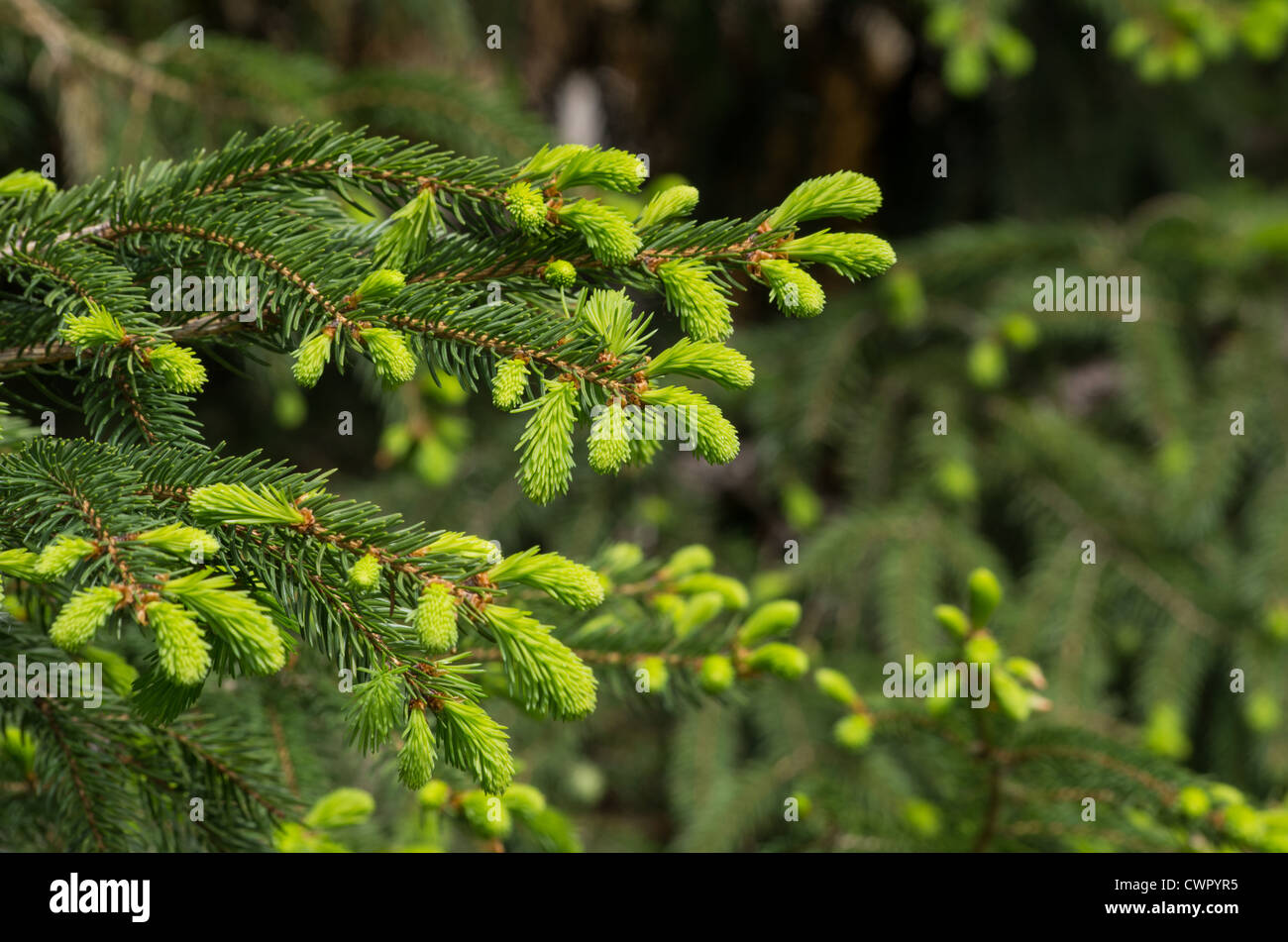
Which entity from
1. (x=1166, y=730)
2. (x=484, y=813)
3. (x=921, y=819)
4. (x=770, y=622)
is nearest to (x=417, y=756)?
(x=484, y=813)

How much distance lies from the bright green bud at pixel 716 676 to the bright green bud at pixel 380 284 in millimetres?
503

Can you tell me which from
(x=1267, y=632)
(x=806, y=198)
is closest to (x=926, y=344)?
(x=1267, y=632)

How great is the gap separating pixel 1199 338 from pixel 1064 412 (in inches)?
15.2

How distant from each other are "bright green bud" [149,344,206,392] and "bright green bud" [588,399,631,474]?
0.27 m

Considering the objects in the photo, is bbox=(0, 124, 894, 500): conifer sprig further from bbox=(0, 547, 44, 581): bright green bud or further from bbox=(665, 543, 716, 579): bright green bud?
bbox=(665, 543, 716, 579): bright green bud

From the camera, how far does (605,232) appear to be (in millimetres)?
679

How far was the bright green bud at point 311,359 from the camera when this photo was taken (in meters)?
0.63

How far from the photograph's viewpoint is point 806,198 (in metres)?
0.72

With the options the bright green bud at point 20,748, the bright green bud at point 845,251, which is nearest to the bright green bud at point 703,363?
the bright green bud at point 845,251

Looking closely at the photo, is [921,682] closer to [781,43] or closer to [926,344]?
[926,344]

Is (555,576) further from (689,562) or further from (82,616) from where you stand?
(689,562)

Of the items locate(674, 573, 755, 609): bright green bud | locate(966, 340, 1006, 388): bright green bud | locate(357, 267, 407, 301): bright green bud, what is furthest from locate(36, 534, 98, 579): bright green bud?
locate(966, 340, 1006, 388): bright green bud

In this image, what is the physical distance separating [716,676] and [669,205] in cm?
47

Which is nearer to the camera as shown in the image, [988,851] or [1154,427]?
[988,851]
